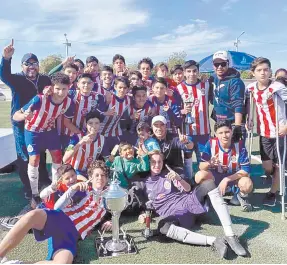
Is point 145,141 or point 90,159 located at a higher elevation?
point 145,141

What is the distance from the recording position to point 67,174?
3357 mm

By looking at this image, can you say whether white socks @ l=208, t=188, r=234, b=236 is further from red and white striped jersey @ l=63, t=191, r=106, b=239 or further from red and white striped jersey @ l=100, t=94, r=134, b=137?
red and white striped jersey @ l=100, t=94, r=134, b=137

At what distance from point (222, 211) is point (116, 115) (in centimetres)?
218

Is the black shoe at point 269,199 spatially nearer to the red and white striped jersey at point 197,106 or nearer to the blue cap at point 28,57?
the red and white striped jersey at point 197,106

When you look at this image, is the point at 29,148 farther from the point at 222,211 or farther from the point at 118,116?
the point at 222,211

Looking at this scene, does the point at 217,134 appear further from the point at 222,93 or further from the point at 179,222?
the point at 179,222

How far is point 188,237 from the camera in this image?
9.95 ft

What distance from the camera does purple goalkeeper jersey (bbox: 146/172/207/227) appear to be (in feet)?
11.1

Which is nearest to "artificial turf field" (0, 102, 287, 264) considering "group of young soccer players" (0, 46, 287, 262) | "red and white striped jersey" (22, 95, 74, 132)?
"group of young soccer players" (0, 46, 287, 262)

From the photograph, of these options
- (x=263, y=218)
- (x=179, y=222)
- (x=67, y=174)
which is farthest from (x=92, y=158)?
(x=263, y=218)

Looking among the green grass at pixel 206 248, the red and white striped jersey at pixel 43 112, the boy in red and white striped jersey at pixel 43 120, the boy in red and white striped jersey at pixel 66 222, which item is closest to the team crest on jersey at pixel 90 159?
the boy in red and white striped jersey at pixel 43 120

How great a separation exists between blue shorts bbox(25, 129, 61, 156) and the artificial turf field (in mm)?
775

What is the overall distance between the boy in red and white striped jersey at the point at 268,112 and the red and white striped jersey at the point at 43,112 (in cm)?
238

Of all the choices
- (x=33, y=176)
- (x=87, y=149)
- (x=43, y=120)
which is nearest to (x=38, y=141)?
(x=43, y=120)
